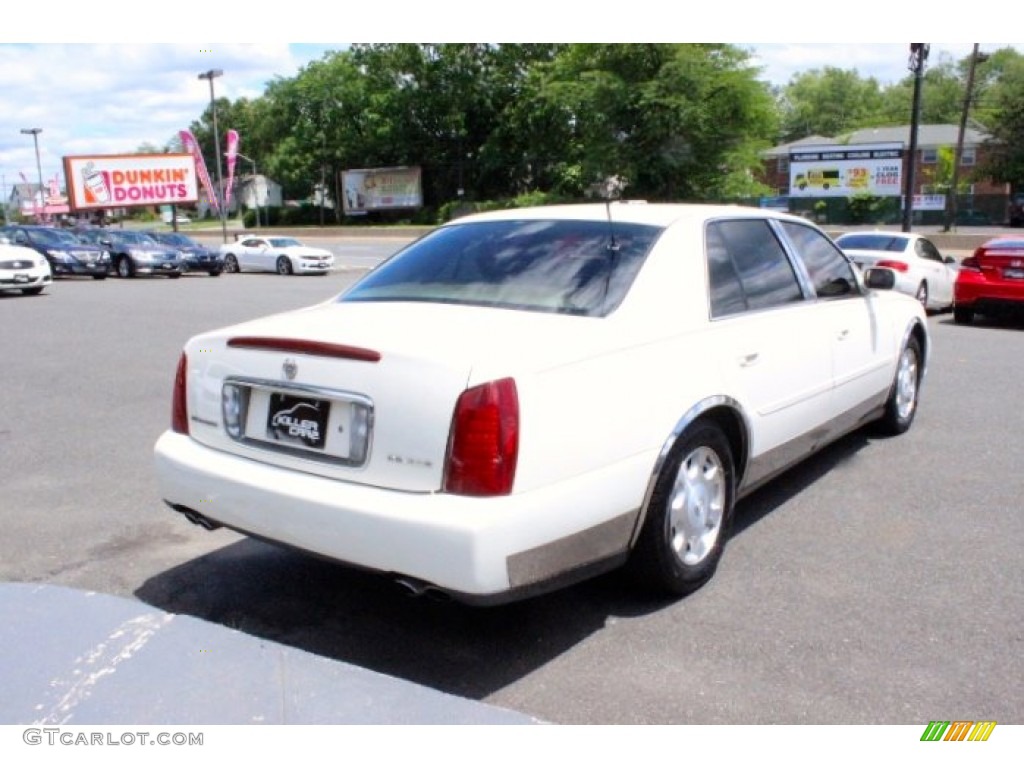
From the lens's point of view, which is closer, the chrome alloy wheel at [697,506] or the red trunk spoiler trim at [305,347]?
the red trunk spoiler trim at [305,347]

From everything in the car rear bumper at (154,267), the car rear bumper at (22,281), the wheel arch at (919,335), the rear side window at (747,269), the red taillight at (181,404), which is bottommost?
the car rear bumper at (154,267)

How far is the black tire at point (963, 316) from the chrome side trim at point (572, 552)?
1207 cm

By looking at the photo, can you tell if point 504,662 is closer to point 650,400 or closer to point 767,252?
point 650,400

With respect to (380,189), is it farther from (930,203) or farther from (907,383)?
(907,383)

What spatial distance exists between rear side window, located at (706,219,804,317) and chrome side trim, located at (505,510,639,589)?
119cm

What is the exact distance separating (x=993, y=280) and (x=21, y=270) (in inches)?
729

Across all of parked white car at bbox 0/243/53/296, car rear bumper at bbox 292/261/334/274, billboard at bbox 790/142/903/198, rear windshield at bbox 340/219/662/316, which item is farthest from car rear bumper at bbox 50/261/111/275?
billboard at bbox 790/142/903/198

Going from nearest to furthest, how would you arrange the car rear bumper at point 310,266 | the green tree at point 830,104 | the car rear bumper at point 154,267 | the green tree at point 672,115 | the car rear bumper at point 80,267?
the car rear bumper at point 80,267, the car rear bumper at point 154,267, the car rear bumper at point 310,266, the green tree at point 672,115, the green tree at point 830,104

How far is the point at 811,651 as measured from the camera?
352cm

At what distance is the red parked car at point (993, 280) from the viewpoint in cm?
1312

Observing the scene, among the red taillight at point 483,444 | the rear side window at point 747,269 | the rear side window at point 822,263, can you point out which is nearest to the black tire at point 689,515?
the rear side window at point 747,269

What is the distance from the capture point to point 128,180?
1831 inches

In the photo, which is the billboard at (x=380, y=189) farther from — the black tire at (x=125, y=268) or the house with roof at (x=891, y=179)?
the black tire at (x=125, y=268)

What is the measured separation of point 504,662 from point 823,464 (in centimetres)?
323
